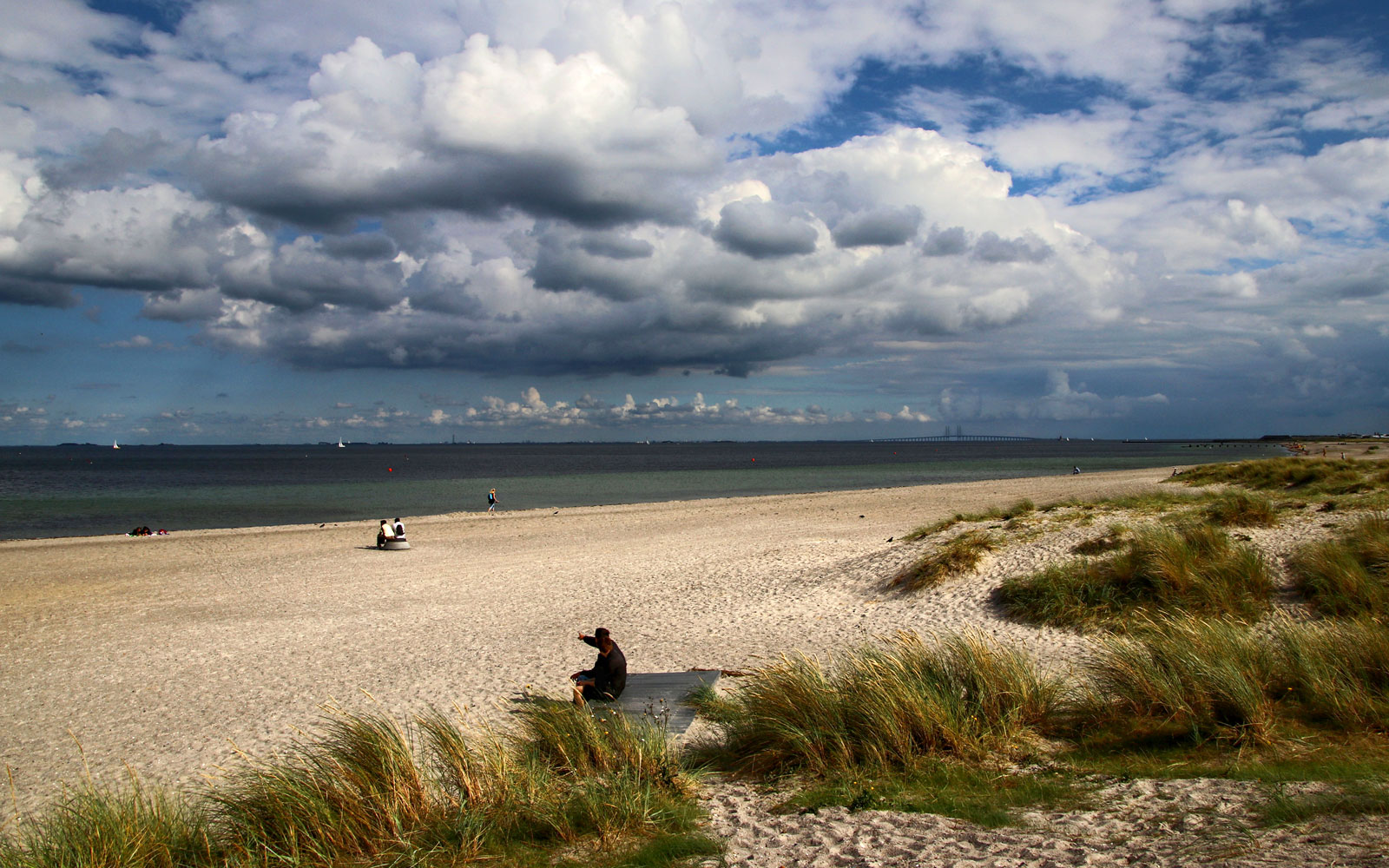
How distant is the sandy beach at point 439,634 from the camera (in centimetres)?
499

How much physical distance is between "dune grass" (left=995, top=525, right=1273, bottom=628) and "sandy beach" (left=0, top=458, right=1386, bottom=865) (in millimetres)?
601

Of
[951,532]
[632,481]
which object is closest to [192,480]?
[632,481]

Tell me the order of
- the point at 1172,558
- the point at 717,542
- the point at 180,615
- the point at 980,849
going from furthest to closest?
the point at 717,542 < the point at 180,615 < the point at 1172,558 < the point at 980,849

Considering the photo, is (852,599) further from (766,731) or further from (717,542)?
(717,542)

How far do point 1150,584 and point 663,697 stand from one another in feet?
22.0

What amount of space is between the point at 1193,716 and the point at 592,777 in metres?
4.42

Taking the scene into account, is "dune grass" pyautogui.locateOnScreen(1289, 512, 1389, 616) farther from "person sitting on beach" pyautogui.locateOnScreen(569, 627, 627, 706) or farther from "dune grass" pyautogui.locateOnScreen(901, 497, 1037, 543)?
"person sitting on beach" pyautogui.locateOnScreen(569, 627, 627, 706)

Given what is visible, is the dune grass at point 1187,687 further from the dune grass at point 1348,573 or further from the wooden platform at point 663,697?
the wooden platform at point 663,697

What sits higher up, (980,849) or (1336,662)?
(1336,662)

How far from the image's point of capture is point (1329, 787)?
184 inches

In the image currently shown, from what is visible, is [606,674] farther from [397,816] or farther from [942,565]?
[942,565]

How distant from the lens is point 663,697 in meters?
7.84

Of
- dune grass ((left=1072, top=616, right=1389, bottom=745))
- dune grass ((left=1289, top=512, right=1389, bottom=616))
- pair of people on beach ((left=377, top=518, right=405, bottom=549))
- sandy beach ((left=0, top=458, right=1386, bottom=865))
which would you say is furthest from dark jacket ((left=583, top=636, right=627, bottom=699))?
pair of people on beach ((left=377, top=518, right=405, bottom=549))

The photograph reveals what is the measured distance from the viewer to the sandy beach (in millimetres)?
4988
